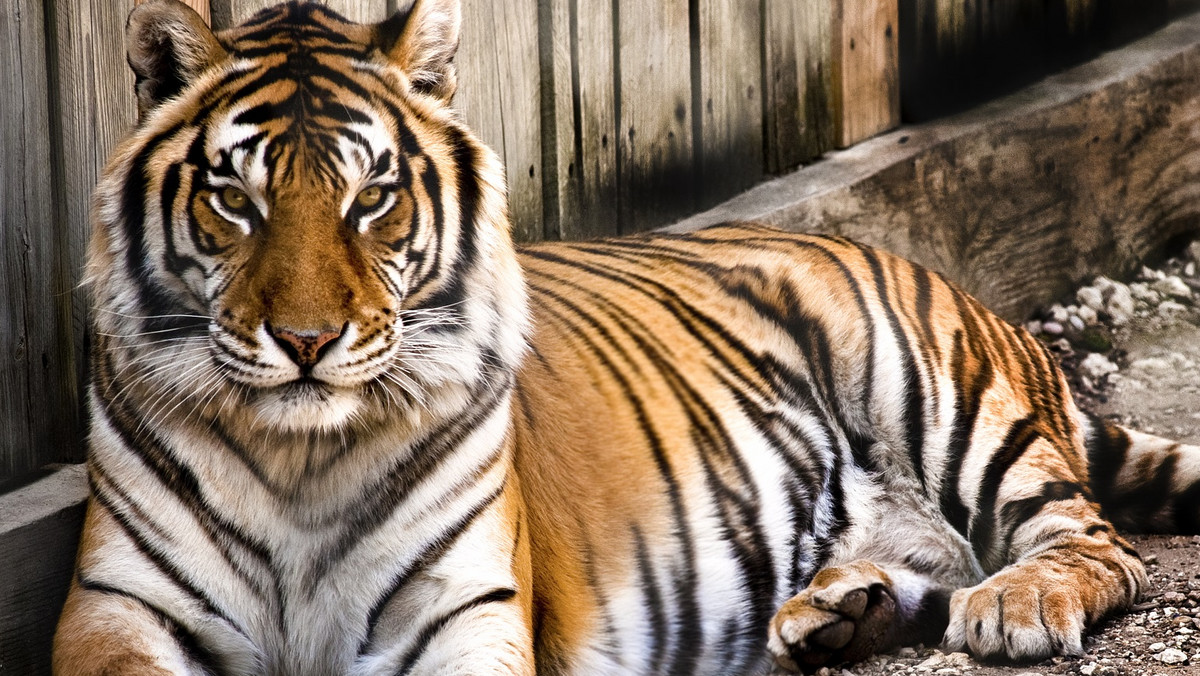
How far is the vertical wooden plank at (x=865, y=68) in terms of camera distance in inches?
163

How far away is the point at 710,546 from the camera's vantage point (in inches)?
106

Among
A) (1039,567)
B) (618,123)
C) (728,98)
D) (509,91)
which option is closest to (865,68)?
(728,98)

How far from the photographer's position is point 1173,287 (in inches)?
179

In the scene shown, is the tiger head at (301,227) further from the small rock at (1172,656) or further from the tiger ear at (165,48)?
the small rock at (1172,656)

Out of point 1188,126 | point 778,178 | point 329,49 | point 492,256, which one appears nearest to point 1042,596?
point 492,256

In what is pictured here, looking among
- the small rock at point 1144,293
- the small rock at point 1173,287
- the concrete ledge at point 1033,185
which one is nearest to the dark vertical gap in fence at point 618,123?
the concrete ledge at point 1033,185

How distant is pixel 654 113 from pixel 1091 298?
1.71 metres

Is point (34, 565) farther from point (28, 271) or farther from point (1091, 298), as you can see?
point (1091, 298)

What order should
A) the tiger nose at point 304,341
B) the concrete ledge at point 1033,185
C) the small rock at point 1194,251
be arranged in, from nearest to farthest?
the tiger nose at point 304,341 → the concrete ledge at point 1033,185 → the small rock at point 1194,251

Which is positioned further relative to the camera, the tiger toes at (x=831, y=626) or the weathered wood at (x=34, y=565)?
the tiger toes at (x=831, y=626)

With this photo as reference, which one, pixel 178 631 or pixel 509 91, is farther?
pixel 509 91

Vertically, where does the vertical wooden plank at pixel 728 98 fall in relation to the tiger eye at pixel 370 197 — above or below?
above

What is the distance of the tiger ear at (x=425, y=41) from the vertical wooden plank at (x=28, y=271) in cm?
67

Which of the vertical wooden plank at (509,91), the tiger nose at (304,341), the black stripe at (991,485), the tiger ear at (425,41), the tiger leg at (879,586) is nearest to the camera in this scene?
the tiger nose at (304,341)
